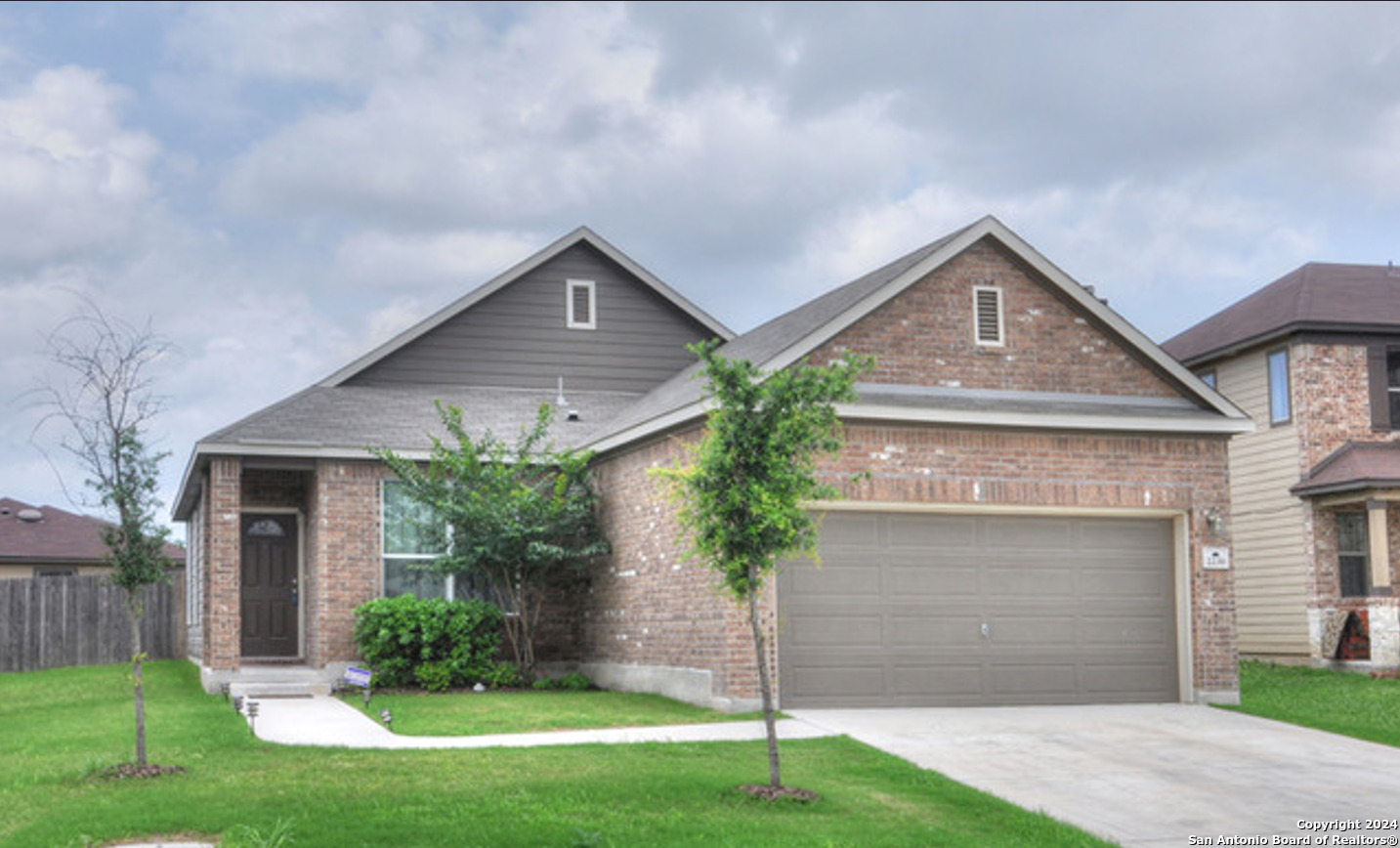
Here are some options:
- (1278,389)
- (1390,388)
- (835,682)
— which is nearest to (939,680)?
(835,682)

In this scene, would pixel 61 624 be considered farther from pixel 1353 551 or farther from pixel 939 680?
pixel 1353 551

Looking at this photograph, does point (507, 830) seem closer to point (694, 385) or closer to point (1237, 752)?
point (1237, 752)

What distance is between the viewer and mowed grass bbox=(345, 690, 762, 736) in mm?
14508

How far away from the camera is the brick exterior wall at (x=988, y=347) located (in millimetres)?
16891

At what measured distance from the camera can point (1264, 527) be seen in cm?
2406

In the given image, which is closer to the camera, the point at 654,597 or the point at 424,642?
the point at 654,597

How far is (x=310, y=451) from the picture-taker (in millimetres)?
19406

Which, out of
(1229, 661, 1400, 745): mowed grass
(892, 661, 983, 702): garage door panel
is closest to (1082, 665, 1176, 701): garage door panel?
(1229, 661, 1400, 745): mowed grass

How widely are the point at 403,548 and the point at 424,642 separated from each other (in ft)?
5.64

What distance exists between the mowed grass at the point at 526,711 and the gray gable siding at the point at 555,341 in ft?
21.8

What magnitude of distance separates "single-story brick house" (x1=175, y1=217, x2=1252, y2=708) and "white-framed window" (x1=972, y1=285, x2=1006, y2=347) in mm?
26

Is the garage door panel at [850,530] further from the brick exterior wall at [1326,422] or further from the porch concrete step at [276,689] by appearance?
the brick exterior wall at [1326,422]

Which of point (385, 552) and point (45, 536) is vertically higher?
point (45, 536)

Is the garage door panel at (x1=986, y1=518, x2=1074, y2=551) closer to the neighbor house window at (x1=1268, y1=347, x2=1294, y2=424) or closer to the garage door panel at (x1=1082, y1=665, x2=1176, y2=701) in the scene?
the garage door panel at (x1=1082, y1=665, x2=1176, y2=701)
